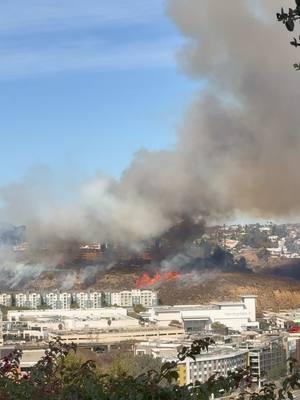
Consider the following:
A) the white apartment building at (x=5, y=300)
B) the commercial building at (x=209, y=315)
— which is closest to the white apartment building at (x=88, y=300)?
the white apartment building at (x=5, y=300)

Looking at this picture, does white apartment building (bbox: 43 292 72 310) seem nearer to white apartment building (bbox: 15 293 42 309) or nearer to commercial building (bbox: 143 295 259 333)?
white apartment building (bbox: 15 293 42 309)

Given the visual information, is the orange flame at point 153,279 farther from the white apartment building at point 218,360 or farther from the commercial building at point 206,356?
the white apartment building at point 218,360

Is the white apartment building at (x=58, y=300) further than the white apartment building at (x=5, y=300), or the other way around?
the white apartment building at (x=5, y=300)

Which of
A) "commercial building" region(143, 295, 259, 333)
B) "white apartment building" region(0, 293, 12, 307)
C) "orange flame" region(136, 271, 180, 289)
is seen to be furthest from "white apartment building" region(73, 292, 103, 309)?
"commercial building" region(143, 295, 259, 333)

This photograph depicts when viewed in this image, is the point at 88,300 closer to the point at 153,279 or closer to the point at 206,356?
the point at 153,279

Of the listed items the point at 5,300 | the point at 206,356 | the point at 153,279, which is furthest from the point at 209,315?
the point at 206,356
